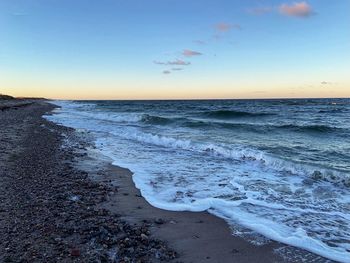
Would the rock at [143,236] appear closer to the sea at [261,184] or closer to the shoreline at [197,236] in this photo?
the shoreline at [197,236]

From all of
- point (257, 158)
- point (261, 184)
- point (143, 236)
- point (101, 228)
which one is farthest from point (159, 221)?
point (257, 158)

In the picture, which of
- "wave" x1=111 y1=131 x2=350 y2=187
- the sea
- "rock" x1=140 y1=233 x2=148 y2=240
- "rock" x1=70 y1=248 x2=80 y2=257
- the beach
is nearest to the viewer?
"rock" x1=70 y1=248 x2=80 y2=257

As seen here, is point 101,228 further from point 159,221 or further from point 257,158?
point 257,158

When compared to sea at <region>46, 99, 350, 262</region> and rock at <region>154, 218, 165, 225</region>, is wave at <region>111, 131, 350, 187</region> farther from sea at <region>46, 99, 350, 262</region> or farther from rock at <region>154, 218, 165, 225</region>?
rock at <region>154, 218, 165, 225</region>

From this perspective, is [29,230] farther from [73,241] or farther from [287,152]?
[287,152]

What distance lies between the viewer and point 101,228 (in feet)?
16.4

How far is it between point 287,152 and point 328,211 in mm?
6911

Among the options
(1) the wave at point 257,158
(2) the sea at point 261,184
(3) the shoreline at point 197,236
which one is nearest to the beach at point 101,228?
(3) the shoreline at point 197,236

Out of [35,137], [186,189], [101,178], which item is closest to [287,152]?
[186,189]

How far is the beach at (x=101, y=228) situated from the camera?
14.0ft

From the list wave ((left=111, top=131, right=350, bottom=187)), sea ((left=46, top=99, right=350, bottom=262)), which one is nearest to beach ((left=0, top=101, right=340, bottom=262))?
sea ((left=46, top=99, right=350, bottom=262))

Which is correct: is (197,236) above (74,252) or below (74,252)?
below

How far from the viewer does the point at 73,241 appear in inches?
180

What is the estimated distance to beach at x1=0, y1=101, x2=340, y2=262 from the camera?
428 cm
